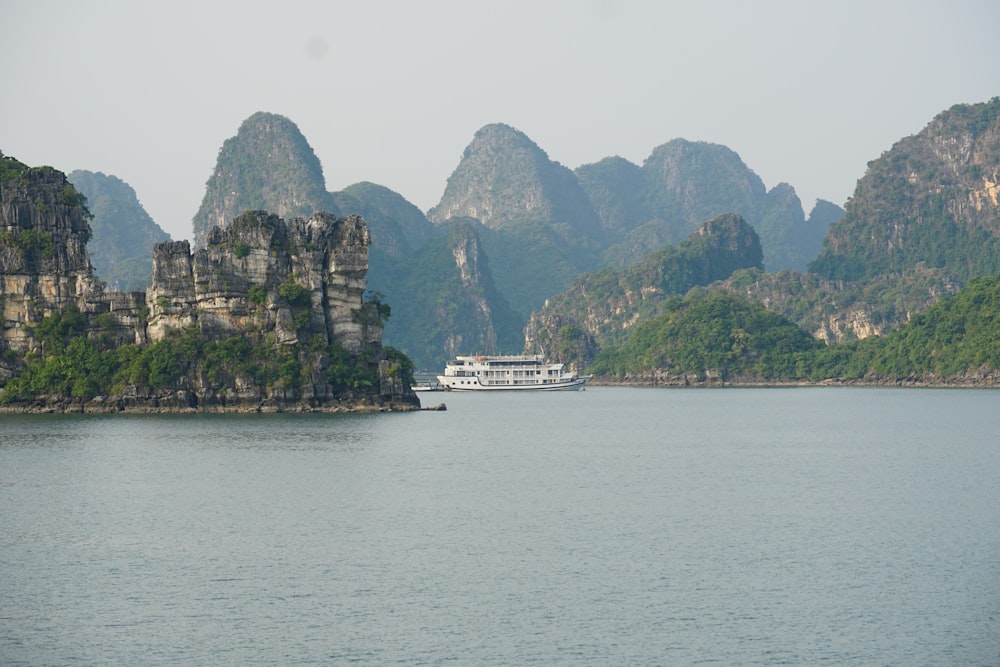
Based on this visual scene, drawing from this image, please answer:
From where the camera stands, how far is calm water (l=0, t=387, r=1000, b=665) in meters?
32.8

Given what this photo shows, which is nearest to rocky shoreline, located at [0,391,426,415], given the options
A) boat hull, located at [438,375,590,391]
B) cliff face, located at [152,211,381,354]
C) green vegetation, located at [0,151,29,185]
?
cliff face, located at [152,211,381,354]

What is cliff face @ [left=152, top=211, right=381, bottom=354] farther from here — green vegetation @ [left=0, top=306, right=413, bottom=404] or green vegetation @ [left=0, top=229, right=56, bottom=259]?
green vegetation @ [left=0, top=229, right=56, bottom=259]

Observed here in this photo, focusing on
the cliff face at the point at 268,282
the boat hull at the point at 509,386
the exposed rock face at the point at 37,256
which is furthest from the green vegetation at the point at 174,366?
the boat hull at the point at 509,386

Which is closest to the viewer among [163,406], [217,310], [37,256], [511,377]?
[163,406]

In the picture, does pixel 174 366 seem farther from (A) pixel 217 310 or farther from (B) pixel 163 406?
(A) pixel 217 310

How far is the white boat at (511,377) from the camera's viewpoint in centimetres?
18875

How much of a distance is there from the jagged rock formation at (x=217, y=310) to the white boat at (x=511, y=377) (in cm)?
7428

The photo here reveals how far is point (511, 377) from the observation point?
189 m

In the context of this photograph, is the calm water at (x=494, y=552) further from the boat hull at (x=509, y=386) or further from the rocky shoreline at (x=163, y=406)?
the boat hull at (x=509, y=386)

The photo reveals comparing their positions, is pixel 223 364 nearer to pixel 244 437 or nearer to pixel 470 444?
pixel 244 437

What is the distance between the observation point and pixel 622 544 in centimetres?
4509

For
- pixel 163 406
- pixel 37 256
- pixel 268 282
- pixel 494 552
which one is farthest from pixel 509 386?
pixel 494 552

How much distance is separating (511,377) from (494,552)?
145141 millimetres

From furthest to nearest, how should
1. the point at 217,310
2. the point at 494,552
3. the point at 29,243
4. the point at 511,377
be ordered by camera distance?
1. the point at 511,377
2. the point at 29,243
3. the point at 217,310
4. the point at 494,552
